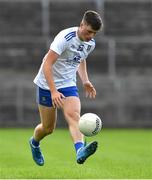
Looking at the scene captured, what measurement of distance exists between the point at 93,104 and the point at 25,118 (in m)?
2.23

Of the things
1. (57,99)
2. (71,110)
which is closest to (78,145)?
(71,110)

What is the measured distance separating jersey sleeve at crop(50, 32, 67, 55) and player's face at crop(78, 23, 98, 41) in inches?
10.0

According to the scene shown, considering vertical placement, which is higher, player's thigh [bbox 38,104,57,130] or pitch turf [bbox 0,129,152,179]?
player's thigh [bbox 38,104,57,130]

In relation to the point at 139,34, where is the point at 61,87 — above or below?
above

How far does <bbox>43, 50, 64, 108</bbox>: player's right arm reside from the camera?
9906 millimetres

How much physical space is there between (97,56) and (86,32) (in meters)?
15.8

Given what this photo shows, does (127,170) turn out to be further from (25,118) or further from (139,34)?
(139,34)

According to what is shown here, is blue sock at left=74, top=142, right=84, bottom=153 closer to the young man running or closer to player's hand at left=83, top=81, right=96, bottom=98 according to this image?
the young man running

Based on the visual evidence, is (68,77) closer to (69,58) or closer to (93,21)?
(69,58)

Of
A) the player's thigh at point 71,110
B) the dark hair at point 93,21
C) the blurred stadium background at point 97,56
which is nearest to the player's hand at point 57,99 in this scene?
the player's thigh at point 71,110

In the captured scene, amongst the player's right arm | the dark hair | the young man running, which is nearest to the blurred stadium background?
the young man running

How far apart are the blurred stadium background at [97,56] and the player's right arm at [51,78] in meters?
14.5

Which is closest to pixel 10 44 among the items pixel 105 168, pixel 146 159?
pixel 146 159

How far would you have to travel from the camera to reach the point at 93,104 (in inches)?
990
